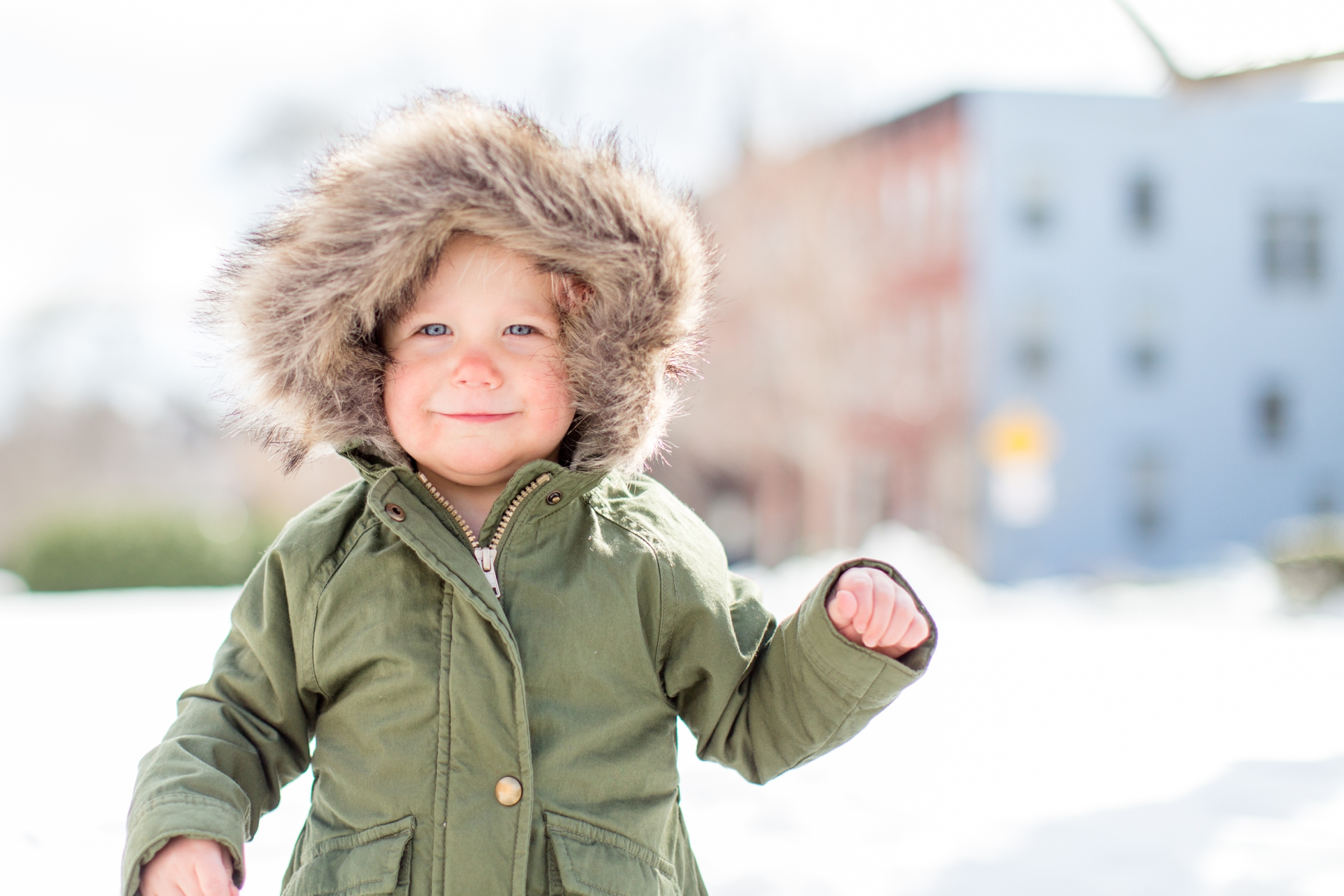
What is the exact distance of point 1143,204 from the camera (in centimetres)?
2178

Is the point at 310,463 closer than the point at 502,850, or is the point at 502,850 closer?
the point at 502,850

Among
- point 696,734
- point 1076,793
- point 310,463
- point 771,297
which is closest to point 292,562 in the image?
point 310,463

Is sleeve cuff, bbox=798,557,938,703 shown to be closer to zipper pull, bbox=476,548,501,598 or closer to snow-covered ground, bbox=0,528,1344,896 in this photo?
zipper pull, bbox=476,548,501,598

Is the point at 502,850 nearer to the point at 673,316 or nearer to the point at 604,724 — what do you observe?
the point at 604,724

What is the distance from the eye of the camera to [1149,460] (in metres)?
21.8

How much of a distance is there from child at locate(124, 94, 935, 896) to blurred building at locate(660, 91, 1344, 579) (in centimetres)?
1690

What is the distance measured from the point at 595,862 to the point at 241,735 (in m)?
0.52

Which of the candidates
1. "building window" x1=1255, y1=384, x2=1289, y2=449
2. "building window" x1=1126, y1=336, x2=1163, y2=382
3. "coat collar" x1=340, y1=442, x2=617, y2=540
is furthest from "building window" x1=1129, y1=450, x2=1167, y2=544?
"coat collar" x1=340, y1=442, x2=617, y2=540

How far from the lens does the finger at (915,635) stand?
156 cm

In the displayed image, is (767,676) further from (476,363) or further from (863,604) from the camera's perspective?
(476,363)

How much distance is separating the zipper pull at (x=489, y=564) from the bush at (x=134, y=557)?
12.3m

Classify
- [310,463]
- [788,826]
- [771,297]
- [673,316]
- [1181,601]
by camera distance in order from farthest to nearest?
[771,297] → [1181,601] → [788,826] → [310,463] → [673,316]

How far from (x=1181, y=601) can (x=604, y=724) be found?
1370 cm

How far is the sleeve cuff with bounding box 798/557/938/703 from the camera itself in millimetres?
1543
